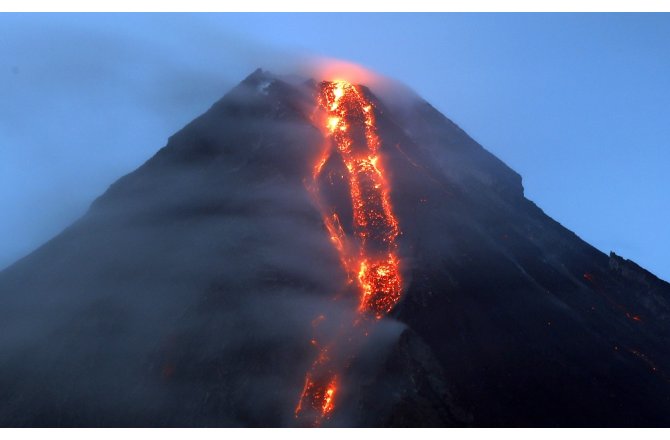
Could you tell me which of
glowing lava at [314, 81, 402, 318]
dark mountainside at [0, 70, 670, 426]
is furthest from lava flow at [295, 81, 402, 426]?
dark mountainside at [0, 70, 670, 426]

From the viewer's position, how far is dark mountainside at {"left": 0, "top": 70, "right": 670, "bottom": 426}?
96.7 feet

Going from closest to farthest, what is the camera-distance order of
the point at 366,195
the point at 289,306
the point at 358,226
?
the point at 289,306, the point at 358,226, the point at 366,195

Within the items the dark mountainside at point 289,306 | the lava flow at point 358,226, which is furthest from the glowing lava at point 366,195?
the dark mountainside at point 289,306

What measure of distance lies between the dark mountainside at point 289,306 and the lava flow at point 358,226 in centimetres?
61

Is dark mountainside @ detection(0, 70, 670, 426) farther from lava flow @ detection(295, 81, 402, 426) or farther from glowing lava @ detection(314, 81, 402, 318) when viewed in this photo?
glowing lava @ detection(314, 81, 402, 318)

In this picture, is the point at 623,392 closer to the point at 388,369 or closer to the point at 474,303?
the point at 474,303

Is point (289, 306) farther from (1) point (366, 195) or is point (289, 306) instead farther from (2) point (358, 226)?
(1) point (366, 195)

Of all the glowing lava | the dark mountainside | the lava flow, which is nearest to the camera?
the dark mountainside

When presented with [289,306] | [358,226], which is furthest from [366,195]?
[289,306]

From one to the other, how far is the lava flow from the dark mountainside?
606 millimetres

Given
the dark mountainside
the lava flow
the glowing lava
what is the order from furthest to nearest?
the glowing lava
the lava flow
the dark mountainside

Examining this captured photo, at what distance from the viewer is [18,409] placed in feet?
97.6

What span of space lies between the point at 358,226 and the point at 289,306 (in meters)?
7.25

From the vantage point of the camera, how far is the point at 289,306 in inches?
A: 1357
